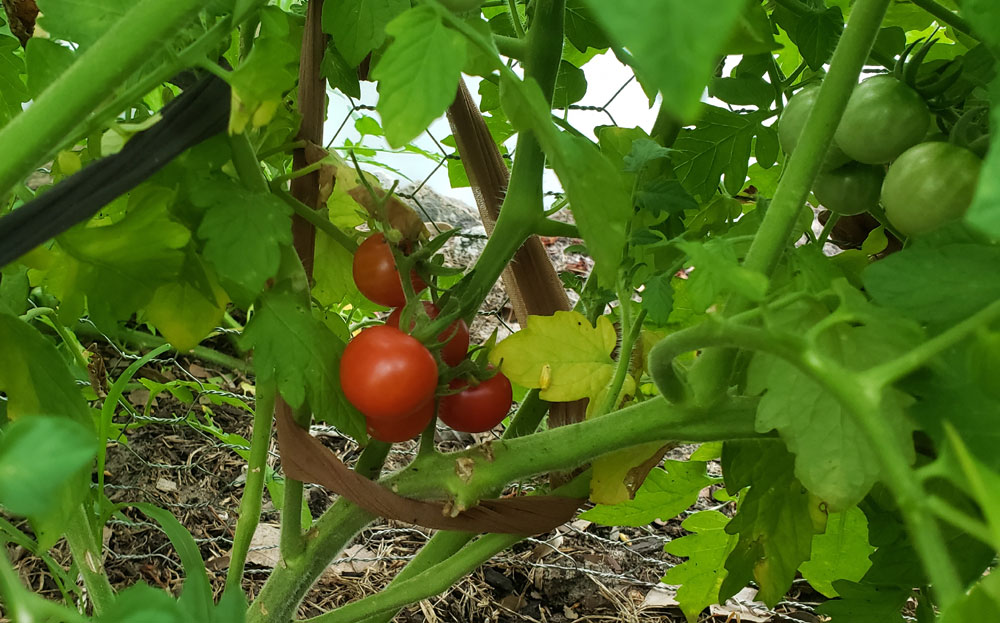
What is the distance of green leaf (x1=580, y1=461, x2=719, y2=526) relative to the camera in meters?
0.86

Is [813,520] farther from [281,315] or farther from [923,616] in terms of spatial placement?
[281,315]

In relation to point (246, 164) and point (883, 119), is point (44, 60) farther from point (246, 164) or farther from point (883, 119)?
point (883, 119)

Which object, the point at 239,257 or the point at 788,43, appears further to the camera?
the point at 788,43

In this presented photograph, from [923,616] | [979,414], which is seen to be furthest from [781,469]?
[979,414]

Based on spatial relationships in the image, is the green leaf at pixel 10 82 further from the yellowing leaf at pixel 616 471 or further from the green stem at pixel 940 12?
the green stem at pixel 940 12

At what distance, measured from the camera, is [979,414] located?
1.24ft

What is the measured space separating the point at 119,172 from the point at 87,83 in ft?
0.31

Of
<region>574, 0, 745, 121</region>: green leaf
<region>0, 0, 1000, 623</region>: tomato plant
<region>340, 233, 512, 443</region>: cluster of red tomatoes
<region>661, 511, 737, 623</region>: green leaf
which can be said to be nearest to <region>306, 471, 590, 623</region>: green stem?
<region>0, 0, 1000, 623</region>: tomato plant

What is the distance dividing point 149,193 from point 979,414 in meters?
0.48

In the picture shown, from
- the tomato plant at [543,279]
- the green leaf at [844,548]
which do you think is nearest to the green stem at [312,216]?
the tomato plant at [543,279]

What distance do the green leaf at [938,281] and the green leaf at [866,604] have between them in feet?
1.21

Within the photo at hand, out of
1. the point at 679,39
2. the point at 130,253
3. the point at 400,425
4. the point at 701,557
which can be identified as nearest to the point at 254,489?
the point at 400,425

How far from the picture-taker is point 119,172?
1.42 feet

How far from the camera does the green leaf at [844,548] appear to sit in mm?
885
